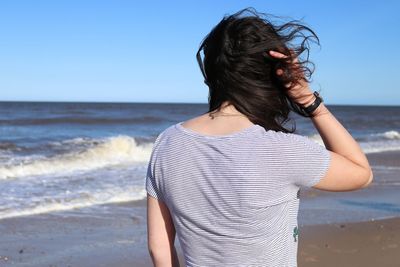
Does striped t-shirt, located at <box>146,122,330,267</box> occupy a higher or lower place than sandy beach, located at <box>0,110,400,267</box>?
higher

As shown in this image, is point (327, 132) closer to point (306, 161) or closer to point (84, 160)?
point (306, 161)

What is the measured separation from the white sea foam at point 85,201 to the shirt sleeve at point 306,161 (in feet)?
22.2

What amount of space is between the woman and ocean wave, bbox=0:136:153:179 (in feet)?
36.4

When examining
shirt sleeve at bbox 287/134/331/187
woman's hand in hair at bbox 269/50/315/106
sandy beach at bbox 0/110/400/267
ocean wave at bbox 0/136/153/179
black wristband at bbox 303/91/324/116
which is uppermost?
woman's hand in hair at bbox 269/50/315/106

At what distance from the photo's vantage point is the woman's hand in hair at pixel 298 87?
1.39 metres

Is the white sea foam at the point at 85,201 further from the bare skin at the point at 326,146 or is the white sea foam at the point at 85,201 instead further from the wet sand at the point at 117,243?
the bare skin at the point at 326,146

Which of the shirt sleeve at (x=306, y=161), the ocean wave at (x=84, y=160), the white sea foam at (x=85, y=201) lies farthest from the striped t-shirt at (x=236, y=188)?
the ocean wave at (x=84, y=160)

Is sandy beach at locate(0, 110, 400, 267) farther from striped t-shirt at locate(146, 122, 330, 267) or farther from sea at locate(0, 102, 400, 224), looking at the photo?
striped t-shirt at locate(146, 122, 330, 267)

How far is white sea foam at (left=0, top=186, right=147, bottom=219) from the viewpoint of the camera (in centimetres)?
766

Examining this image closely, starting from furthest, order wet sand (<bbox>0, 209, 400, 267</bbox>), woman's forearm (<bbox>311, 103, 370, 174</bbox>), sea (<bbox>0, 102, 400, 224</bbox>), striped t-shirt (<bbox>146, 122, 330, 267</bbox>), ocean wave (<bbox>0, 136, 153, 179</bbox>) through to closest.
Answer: ocean wave (<bbox>0, 136, 153, 179</bbox>) < sea (<bbox>0, 102, 400, 224</bbox>) < wet sand (<bbox>0, 209, 400, 267</bbox>) < woman's forearm (<bbox>311, 103, 370, 174</bbox>) < striped t-shirt (<bbox>146, 122, 330, 267</bbox>)

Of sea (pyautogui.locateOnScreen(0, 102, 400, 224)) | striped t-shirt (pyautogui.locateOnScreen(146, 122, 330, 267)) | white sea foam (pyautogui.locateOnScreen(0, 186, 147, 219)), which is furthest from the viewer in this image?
sea (pyautogui.locateOnScreen(0, 102, 400, 224))

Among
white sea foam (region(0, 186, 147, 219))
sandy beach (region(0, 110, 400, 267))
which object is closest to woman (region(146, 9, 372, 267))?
sandy beach (region(0, 110, 400, 267))

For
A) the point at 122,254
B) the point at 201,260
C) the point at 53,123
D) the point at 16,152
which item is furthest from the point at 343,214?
the point at 53,123

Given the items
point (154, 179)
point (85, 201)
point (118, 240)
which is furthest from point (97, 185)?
point (154, 179)
